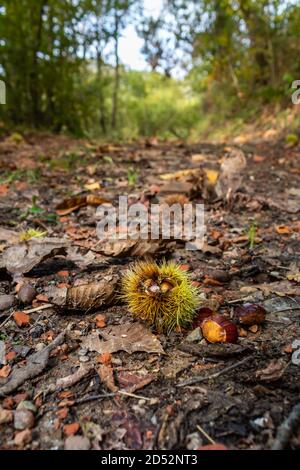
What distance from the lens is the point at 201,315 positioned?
183cm

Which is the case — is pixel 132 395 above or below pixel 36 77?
below

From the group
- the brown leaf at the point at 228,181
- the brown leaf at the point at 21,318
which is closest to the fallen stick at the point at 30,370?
the brown leaf at the point at 21,318

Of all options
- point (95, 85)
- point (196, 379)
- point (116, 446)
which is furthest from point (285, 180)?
point (95, 85)

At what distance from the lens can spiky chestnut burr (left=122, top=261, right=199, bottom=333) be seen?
1.72 m

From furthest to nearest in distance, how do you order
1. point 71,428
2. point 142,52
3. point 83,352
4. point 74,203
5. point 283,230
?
1. point 142,52
2. point 74,203
3. point 283,230
4. point 83,352
5. point 71,428

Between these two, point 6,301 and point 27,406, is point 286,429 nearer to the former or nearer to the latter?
point 27,406

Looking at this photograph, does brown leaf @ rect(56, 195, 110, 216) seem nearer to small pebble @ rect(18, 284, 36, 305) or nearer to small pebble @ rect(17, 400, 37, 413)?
small pebble @ rect(18, 284, 36, 305)

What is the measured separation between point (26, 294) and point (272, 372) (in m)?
1.20

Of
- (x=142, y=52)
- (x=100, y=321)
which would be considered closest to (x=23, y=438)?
(x=100, y=321)

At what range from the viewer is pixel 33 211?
3.27 m

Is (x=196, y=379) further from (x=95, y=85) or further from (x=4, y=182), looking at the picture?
(x=95, y=85)

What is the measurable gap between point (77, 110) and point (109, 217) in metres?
5.40

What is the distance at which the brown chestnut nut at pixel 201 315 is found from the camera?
1795mm

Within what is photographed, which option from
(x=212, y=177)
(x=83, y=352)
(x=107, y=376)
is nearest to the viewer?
(x=107, y=376)
